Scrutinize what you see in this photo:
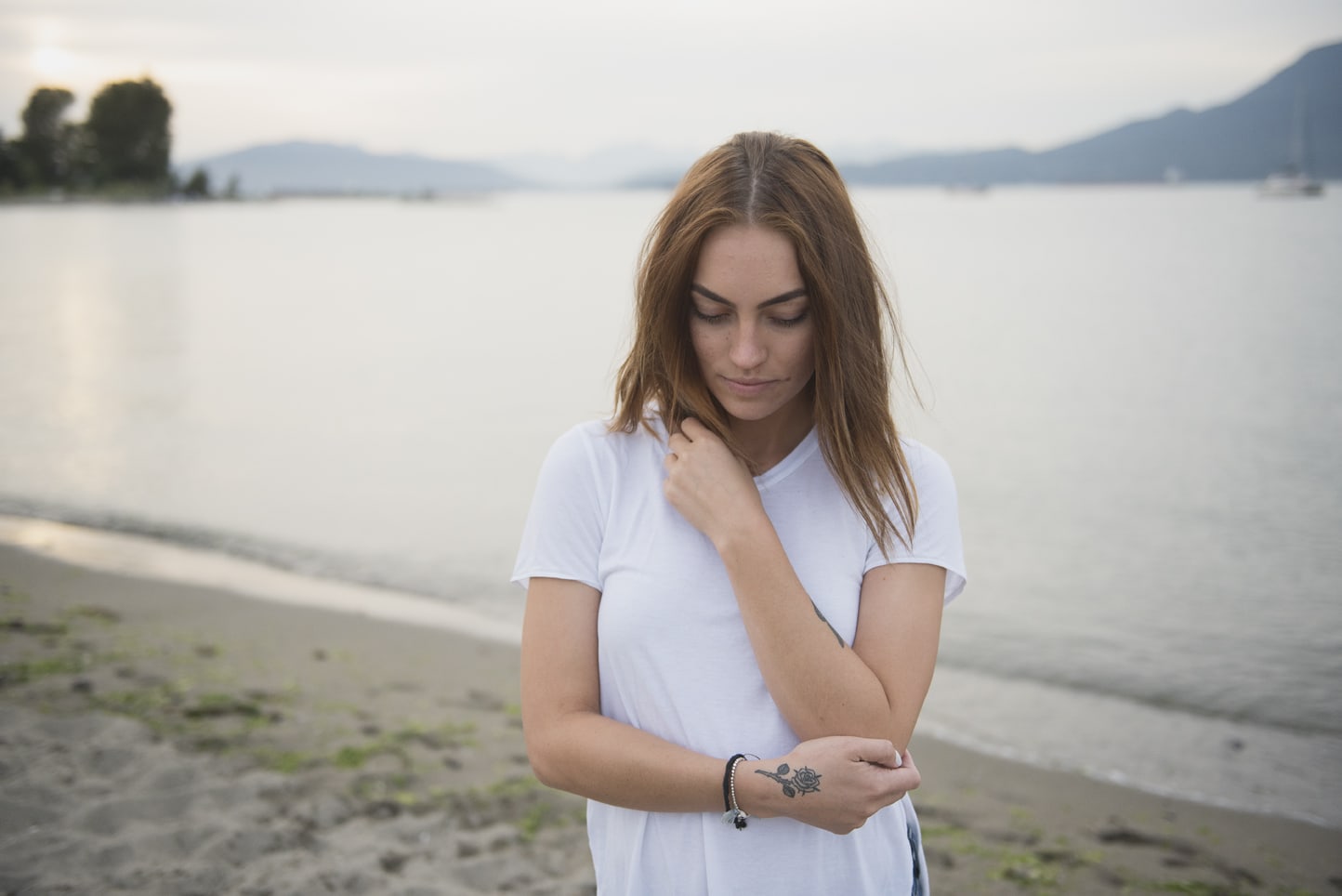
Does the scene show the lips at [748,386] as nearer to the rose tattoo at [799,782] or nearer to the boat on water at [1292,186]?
the rose tattoo at [799,782]

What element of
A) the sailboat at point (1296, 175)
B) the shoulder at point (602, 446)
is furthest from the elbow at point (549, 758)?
the sailboat at point (1296, 175)

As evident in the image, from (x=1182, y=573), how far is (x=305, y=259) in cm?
4728

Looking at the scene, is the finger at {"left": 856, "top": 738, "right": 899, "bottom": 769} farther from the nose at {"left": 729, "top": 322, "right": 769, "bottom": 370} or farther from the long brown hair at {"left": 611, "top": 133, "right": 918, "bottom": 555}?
the nose at {"left": 729, "top": 322, "right": 769, "bottom": 370}

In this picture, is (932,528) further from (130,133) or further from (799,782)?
(130,133)

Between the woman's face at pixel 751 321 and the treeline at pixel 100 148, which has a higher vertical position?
the treeline at pixel 100 148

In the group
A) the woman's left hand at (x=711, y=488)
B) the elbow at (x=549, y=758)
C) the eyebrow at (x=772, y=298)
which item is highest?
the eyebrow at (x=772, y=298)

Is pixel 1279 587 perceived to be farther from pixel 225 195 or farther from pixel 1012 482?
pixel 225 195

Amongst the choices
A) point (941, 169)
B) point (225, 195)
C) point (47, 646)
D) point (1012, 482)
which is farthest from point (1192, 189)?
point (47, 646)

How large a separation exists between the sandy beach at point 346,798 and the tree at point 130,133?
118 m

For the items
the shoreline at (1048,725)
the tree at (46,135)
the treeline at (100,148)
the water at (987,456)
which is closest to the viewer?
the shoreline at (1048,725)

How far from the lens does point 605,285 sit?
37844mm

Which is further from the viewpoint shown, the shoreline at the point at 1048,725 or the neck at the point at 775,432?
the shoreline at the point at 1048,725

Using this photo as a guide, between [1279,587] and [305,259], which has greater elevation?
[305,259]

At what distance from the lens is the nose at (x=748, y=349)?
1764mm
